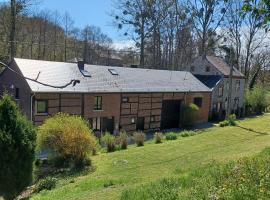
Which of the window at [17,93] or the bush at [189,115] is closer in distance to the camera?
the window at [17,93]

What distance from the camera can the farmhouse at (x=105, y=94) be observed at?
24373 millimetres

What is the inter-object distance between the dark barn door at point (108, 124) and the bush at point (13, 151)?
16.0m

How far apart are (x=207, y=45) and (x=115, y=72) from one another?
26.0 m

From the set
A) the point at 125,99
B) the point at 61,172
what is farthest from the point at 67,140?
the point at 125,99

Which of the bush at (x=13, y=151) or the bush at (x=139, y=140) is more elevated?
the bush at (x=13, y=151)

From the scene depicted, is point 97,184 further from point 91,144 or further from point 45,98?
point 45,98

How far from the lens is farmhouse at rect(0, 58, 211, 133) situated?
80.0ft

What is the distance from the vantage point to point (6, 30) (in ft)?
136

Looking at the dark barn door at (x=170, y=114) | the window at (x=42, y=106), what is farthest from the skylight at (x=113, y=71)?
the window at (x=42, y=106)

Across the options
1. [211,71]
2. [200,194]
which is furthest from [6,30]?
[200,194]

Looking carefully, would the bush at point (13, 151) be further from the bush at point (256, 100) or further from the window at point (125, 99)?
the bush at point (256, 100)

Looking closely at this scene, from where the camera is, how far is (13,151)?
11695mm

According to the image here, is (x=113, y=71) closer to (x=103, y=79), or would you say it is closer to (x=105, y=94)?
(x=103, y=79)

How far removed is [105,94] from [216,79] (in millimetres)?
18796
